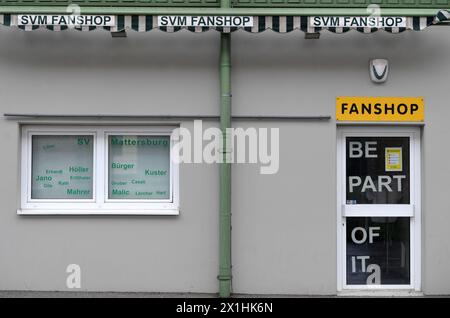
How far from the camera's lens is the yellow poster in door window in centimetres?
888

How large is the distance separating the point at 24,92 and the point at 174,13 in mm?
2268

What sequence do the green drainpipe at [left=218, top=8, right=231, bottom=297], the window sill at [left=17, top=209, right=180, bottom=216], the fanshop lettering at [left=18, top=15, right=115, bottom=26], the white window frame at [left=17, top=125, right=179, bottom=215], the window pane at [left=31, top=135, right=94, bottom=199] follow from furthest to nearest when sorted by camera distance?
the window pane at [left=31, top=135, right=94, bottom=199]
the white window frame at [left=17, top=125, right=179, bottom=215]
the window sill at [left=17, top=209, right=180, bottom=216]
the green drainpipe at [left=218, top=8, right=231, bottom=297]
the fanshop lettering at [left=18, top=15, right=115, bottom=26]

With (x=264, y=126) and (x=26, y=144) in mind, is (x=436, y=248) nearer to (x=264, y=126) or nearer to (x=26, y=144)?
(x=264, y=126)

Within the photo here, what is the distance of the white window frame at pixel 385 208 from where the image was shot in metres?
8.80

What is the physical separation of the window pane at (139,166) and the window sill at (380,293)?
2.70 meters

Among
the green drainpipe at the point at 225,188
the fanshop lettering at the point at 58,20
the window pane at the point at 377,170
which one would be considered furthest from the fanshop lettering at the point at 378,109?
the fanshop lettering at the point at 58,20

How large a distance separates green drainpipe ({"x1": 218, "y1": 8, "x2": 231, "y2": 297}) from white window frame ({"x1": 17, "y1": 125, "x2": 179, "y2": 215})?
2.30ft

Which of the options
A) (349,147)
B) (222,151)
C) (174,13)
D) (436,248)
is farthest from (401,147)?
(174,13)

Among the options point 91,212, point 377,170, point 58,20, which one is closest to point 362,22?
point 377,170

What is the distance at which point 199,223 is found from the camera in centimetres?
866

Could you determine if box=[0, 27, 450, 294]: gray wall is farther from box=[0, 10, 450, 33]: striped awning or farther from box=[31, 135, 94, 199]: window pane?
box=[0, 10, 450, 33]: striped awning

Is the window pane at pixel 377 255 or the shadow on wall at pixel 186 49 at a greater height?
the shadow on wall at pixel 186 49

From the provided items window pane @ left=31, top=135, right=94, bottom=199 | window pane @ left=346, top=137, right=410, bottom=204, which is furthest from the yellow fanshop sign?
window pane @ left=31, top=135, right=94, bottom=199

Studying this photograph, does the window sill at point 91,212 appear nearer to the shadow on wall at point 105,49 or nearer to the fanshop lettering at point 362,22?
the shadow on wall at point 105,49
